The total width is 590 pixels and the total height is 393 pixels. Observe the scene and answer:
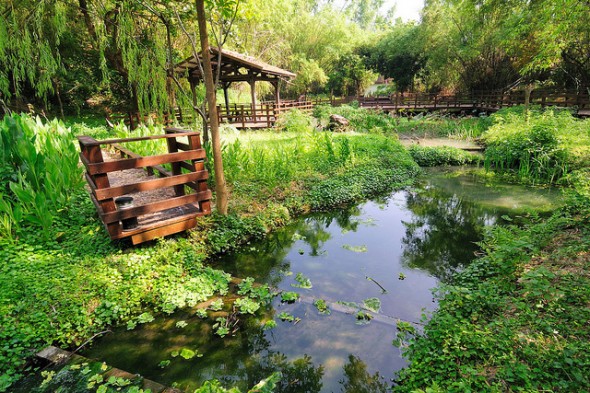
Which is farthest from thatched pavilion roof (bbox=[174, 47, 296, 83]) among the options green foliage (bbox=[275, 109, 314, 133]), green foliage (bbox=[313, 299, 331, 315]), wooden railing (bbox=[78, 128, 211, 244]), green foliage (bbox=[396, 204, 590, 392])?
green foliage (bbox=[396, 204, 590, 392])

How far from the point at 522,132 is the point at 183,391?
11000mm

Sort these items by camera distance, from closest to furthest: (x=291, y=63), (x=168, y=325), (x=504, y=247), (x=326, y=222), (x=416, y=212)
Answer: (x=168, y=325)
(x=504, y=247)
(x=326, y=222)
(x=416, y=212)
(x=291, y=63)

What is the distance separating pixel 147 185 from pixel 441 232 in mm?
5372

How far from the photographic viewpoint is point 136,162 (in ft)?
13.3

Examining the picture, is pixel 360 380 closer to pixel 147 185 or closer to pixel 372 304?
pixel 372 304

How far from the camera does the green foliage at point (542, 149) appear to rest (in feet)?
27.0

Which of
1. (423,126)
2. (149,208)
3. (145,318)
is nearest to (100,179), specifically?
(149,208)

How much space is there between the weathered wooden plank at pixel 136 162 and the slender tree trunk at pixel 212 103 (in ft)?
1.60

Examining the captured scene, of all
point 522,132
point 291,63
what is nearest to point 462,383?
point 522,132

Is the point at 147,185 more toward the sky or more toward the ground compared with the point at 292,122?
more toward the ground

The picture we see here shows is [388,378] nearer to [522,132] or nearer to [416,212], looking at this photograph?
[416,212]

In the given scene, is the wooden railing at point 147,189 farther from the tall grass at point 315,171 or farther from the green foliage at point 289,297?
the green foliage at point 289,297

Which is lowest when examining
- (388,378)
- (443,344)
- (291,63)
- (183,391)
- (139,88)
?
(388,378)

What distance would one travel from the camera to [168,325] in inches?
142
